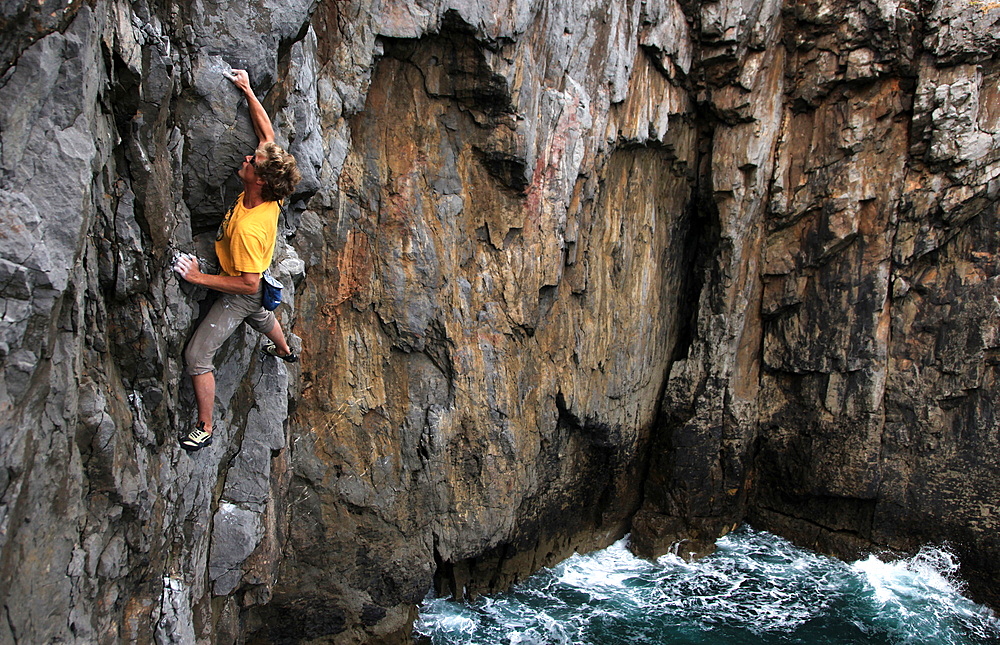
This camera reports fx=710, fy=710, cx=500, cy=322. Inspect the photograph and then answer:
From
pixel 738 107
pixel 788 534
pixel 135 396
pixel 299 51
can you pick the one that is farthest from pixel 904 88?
pixel 135 396

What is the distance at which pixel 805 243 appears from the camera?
16.6 m

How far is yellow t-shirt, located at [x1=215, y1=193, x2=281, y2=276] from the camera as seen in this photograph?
7.08 m

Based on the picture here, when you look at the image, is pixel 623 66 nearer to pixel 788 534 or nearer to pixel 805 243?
pixel 805 243

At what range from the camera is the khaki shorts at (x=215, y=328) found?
7.55 m

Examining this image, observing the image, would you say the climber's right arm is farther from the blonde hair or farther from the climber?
the blonde hair

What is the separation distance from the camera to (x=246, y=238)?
7055 millimetres

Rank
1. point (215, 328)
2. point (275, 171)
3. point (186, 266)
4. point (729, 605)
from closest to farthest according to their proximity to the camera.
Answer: point (275, 171) → point (186, 266) → point (215, 328) → point (729, 605)

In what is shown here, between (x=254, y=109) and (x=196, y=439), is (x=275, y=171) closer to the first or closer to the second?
(x=254, y=109)

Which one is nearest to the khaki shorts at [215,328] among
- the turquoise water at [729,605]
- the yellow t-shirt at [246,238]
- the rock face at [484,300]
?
the rock face at [484,300]

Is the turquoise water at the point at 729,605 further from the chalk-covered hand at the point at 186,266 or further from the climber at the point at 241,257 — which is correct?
the chalk-covered hand at the point at 186,266

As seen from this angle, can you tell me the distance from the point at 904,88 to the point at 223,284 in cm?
1468

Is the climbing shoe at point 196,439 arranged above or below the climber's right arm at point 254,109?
below

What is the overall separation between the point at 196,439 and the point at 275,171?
2998 millimetres

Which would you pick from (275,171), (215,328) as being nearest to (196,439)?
(215,328)
